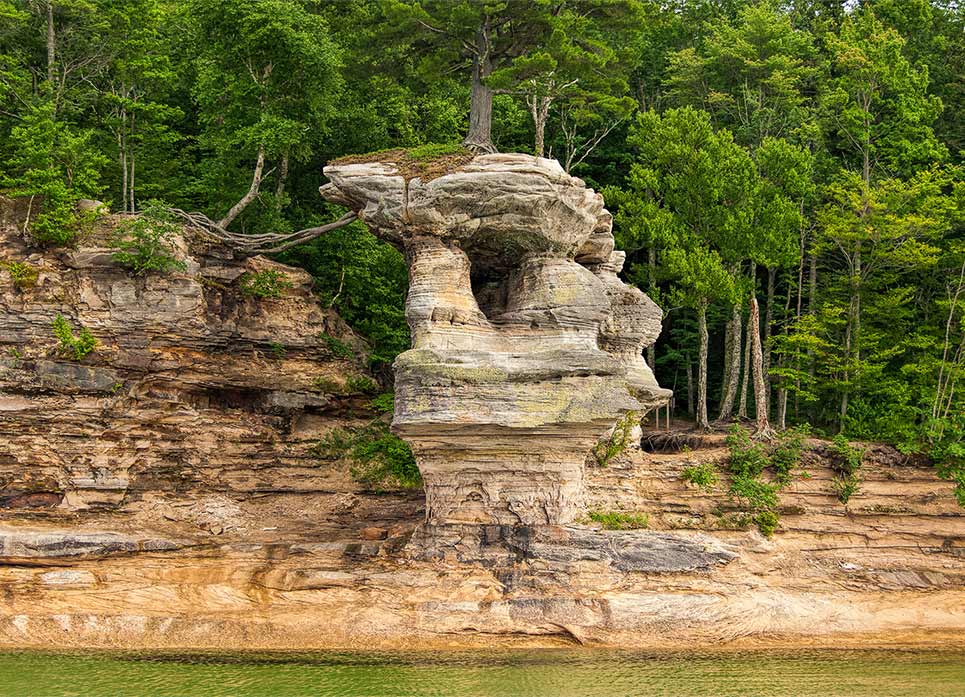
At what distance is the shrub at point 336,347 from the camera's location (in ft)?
84.3

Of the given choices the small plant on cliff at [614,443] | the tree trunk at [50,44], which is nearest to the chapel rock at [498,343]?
the small plant on cliff at [614,443]

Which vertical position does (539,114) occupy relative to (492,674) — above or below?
above

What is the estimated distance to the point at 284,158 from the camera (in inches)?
1096

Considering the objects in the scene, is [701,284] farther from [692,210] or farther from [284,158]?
[284,158]

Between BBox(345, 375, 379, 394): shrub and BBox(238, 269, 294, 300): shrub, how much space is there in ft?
9.32

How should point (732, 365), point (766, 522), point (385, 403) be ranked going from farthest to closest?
1. point (732, 365)
2. point (385, 403)
3. point (766, 522)

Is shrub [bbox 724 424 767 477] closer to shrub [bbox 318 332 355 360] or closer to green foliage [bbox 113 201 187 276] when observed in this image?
shrub [bbox 318 332 355 360]

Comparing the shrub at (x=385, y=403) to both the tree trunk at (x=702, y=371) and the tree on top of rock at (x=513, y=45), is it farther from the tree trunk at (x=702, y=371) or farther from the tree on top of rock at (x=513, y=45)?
the tree trunk at (x=702, y=371)

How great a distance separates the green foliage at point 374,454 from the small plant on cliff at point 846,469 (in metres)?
9.93

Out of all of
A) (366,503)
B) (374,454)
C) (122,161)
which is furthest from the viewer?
(122,161)

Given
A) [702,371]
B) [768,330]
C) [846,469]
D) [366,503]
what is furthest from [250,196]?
[846,469]

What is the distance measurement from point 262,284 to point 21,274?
555cm

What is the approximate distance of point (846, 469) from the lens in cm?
2367

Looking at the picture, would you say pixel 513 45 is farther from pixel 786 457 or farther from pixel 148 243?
pixel 786 457
